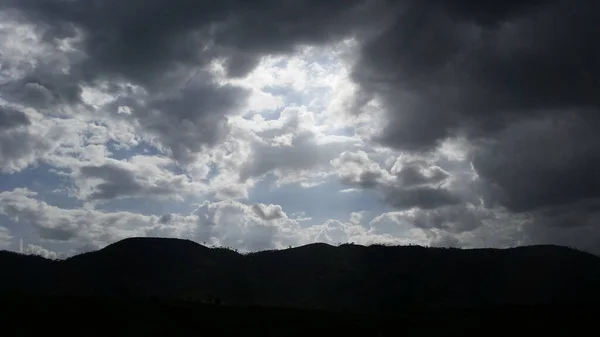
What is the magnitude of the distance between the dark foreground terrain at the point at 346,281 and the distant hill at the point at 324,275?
12 centimetres

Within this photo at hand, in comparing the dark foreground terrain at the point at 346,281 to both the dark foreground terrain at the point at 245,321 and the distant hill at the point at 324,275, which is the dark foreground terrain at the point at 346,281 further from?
the dark foreground terrain at the point at 245,321

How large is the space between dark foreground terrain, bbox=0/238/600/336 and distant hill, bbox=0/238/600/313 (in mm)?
115

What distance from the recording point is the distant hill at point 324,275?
198ft

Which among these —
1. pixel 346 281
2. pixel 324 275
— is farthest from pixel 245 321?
pixel 324 275

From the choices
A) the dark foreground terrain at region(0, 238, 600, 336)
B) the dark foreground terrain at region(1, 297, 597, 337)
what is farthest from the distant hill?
the dark foreground terrain at region(1, 297, 597, 337)

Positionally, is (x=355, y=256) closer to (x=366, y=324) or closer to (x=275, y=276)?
(x=275, y=276)

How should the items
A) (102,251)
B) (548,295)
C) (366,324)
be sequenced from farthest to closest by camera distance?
1. (102,251)
2. (548,295)
3. (366,324)

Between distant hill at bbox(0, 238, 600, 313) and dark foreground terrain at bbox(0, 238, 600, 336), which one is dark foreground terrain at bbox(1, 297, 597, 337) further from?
distant hill at bbox(0, 238, 600, 313)

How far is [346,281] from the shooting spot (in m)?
65.1

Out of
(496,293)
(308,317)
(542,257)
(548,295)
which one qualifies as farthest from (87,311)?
(542,257)

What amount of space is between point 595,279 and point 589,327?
2978cm

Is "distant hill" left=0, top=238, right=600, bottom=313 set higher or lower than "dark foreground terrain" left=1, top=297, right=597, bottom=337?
higher

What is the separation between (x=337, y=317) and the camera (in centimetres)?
4194

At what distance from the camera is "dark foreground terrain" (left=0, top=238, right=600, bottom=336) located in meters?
44.1
